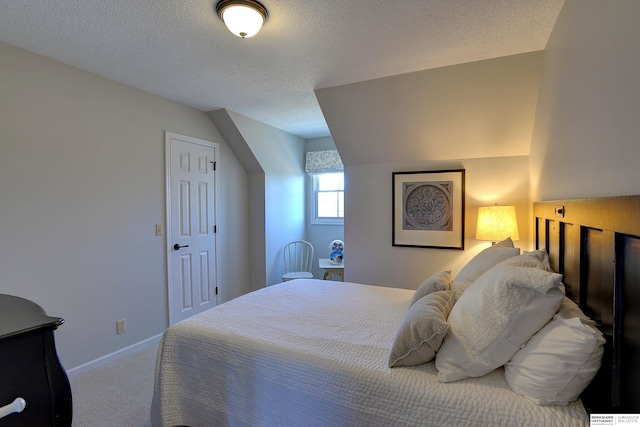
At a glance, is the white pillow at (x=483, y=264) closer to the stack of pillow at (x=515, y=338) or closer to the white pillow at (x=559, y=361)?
the stack of pillow at (x=515, y=338)

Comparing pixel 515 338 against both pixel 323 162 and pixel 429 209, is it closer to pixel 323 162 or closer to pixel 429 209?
pixel 429 209

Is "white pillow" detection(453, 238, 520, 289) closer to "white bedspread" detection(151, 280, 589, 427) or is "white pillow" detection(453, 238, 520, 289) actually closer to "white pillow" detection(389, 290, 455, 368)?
"white bedspread" detection(151, 280, 589, 427)

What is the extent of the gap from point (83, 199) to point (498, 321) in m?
3.02

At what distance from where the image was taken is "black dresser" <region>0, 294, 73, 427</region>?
0.87 meters

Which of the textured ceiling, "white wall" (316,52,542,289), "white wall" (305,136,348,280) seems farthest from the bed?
"white wall" (305,136,348,280)

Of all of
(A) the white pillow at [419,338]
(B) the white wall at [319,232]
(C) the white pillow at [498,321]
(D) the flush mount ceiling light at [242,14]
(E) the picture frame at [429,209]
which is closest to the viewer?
(C) the white pillow at [498,321]

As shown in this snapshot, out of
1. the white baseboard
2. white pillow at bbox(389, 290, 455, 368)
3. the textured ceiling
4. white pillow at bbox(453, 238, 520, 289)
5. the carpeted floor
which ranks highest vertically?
the textured ceiling

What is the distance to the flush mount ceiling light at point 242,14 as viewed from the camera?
1645mm

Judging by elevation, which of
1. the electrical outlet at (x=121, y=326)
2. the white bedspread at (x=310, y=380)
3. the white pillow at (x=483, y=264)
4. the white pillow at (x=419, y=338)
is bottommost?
the electrical outlet at (x=121, y=326)

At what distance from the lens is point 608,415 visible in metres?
0.90

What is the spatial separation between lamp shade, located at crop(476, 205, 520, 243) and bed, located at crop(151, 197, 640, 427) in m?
0.70

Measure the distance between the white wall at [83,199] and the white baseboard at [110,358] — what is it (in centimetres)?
4

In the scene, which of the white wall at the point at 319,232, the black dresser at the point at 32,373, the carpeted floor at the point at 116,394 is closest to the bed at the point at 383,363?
the carpeted floor at the point at 116,394

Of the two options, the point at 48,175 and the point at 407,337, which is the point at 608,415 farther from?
the point at 48,175
